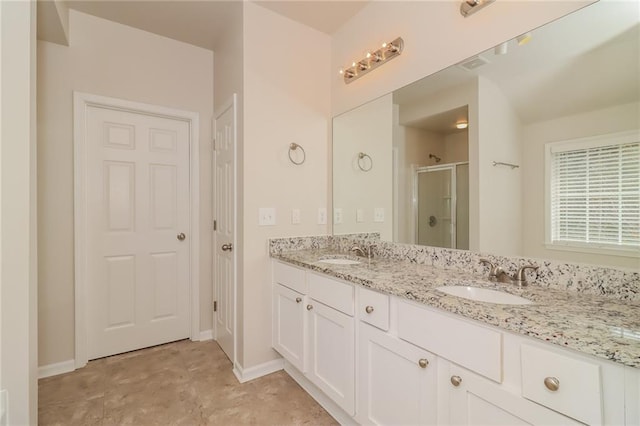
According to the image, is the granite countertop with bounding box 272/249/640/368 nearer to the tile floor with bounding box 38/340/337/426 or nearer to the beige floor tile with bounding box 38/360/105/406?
the tile floor with bounding box 38/340/337/426

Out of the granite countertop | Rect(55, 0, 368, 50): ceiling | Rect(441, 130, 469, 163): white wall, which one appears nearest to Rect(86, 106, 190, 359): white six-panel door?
Rect(55, 0, 368, 50): ceiling

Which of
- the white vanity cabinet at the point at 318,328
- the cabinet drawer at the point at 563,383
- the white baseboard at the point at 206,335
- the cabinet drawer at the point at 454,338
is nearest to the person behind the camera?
the cabinet drawer at the point at 563,383

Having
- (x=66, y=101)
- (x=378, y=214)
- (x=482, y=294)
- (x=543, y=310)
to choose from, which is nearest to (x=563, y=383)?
(x=543, y=310)

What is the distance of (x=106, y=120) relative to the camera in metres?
2.34

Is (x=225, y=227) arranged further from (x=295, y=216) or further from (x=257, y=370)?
(x=257, y=370)

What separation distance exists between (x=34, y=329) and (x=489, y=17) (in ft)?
8.17

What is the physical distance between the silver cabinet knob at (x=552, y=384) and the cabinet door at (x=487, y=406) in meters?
0.07

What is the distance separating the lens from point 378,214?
2.12 metres

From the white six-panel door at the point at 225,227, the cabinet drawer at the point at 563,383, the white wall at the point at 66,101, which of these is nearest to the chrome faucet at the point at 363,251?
the white six-panel door at the point at 225,227

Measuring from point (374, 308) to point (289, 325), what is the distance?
2.68 ft

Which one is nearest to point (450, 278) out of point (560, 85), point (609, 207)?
point (609, 207)

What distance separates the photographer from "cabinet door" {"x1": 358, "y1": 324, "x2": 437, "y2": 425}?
1088mm

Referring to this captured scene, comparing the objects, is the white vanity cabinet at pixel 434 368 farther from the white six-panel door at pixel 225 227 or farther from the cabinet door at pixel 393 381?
the white six-panel door at pixel 225 227

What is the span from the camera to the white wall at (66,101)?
2.09m
